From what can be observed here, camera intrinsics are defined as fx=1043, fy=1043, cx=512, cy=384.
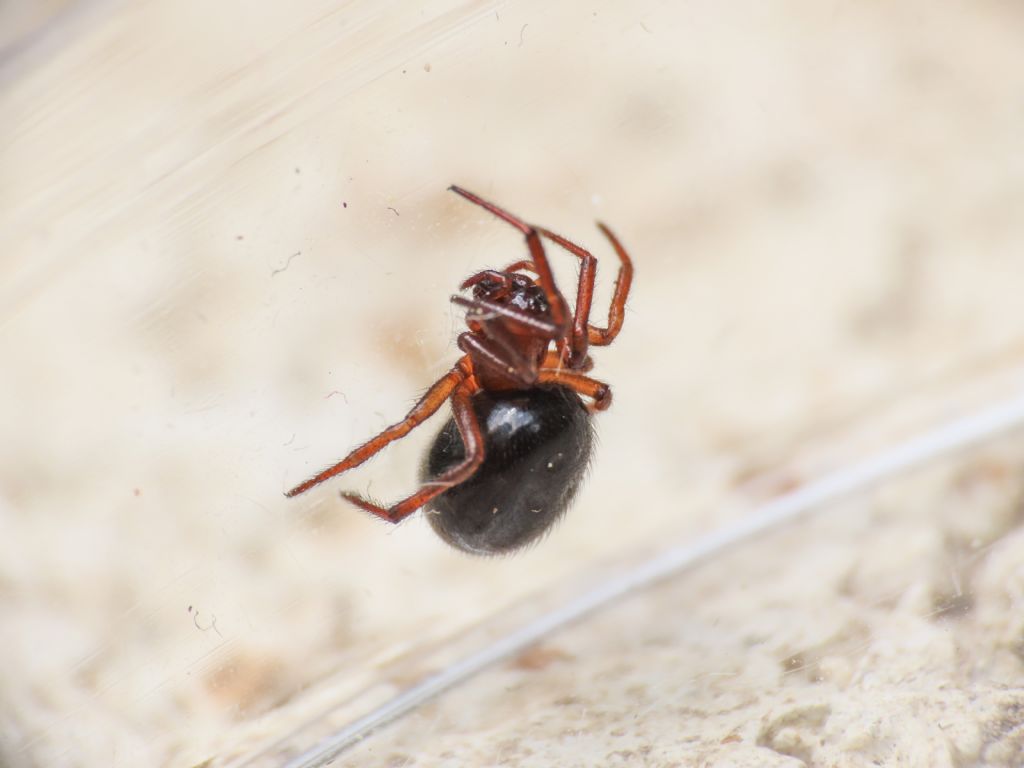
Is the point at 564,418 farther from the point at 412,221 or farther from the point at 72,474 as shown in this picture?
the point at 72,474

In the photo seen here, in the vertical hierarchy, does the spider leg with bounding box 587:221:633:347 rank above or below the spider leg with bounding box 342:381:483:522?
above

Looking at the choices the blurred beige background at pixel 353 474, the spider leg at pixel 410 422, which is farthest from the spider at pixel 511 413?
the blurred beige background at pixel 353 474

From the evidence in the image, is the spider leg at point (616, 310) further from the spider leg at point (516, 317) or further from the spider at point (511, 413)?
the spider leg at point (516, 317)

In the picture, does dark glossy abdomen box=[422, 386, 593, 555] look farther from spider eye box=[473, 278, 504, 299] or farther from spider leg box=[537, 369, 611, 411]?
spider eye box=[473, 278, 504, 299]

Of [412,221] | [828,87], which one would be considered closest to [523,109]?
[412,221]

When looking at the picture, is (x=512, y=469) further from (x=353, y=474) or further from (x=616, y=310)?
(x=353, y=474)

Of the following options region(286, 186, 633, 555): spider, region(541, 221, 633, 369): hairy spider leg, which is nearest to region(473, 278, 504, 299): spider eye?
region(286, 186, 633, 555): spider
